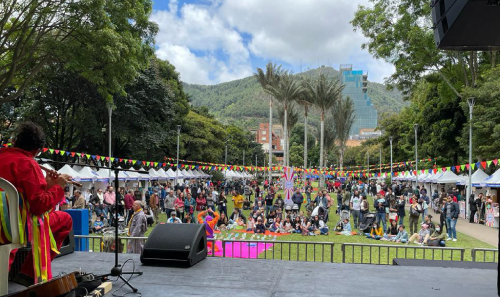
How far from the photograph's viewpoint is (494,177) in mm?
18703

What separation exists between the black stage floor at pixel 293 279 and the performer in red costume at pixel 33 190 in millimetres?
441

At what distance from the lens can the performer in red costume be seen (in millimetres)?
3277

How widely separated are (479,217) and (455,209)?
7060 mm

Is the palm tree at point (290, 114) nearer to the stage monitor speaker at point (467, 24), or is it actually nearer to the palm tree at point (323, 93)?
the palm tree at point (323, 93)

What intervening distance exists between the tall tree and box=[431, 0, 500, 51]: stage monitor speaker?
1006 centimetres

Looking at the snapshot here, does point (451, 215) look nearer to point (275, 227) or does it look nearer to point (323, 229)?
point (323, 229)

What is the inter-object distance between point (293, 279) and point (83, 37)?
10.8m

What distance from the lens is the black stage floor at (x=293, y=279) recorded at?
161 inches

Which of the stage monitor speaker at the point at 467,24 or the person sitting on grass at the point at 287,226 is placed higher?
the stage monitor speaker at the point at 467,24

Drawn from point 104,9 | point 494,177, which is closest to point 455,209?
point 494,177

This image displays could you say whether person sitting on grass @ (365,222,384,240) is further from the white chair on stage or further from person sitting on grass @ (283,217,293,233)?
the white chair on stage

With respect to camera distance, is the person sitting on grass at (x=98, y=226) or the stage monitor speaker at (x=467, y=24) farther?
the person sitting on grass at (x=98, y=226)

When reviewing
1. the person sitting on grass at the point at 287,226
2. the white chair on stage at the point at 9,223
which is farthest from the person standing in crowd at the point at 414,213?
the white chair on stage at the point at 9,223

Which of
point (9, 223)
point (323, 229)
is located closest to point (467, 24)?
point (9, 223)
